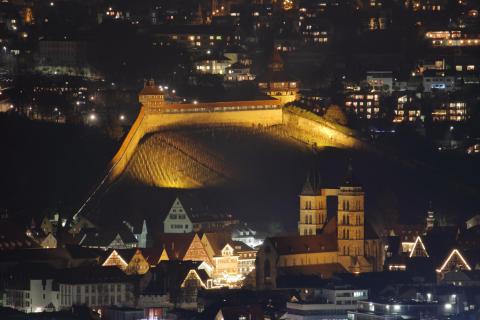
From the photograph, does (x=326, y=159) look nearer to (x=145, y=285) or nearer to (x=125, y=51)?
(x=125, y=51)

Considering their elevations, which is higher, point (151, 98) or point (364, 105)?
point (151, 98)

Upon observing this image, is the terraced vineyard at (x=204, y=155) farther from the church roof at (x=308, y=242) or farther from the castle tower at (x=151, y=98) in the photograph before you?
the church roof at (x=308, y=242)

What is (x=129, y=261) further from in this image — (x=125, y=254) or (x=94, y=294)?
(x=94, y=294)

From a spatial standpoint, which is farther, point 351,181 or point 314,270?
point 351,181

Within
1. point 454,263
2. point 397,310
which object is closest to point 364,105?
point 454,263

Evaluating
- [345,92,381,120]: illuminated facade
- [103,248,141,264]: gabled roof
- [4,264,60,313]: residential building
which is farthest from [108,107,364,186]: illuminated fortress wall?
[4,264,60,313]: residential building

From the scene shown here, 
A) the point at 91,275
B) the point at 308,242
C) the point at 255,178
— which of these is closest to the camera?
the point at 91,275

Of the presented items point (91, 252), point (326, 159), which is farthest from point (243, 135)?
point (91, 252)
